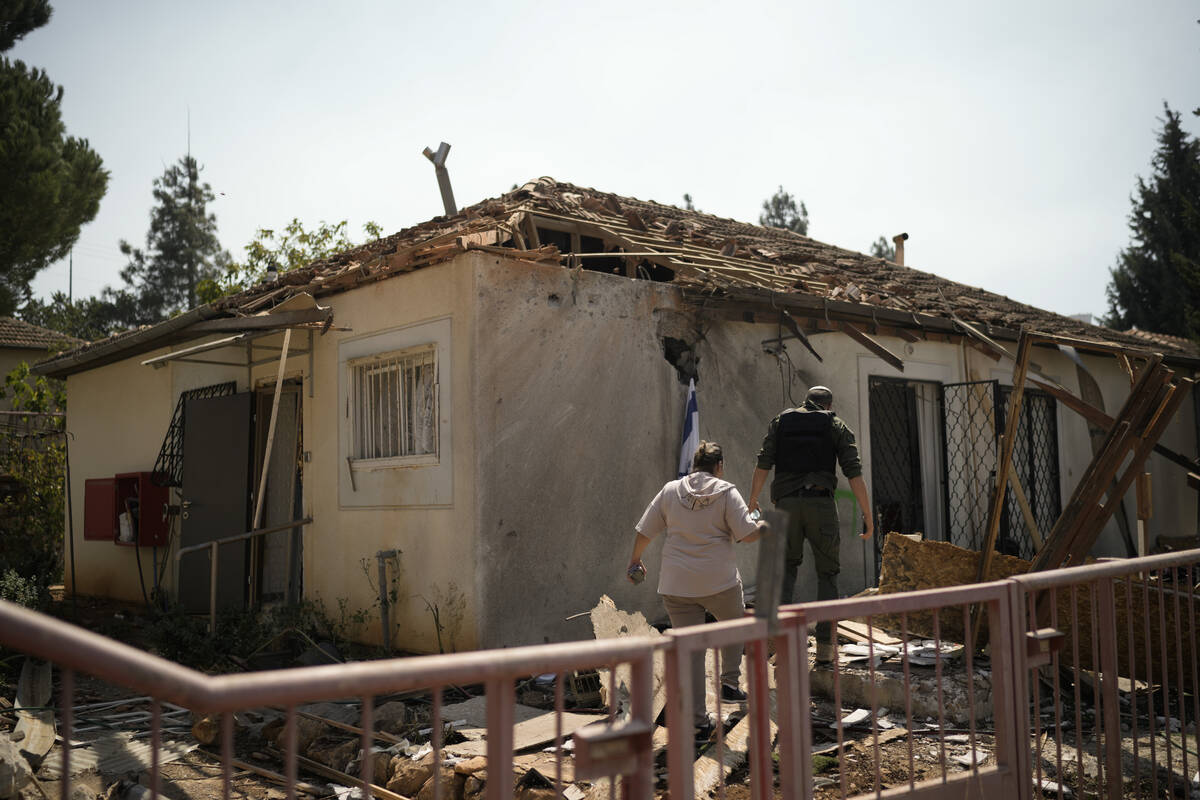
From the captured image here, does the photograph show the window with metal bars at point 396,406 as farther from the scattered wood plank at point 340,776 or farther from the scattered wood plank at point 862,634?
the scattered wood plank at point 862,634

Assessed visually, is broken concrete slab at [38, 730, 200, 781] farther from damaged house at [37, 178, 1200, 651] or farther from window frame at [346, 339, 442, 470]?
window frame at [346, 339, 442, 470]

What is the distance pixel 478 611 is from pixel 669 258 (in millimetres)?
3244

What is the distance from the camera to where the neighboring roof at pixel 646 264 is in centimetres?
773

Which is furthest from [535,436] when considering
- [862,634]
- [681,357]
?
[862,634]

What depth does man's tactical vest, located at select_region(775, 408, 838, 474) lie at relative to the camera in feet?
21.0

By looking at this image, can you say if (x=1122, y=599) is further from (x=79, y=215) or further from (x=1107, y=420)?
(x=79, y=215)

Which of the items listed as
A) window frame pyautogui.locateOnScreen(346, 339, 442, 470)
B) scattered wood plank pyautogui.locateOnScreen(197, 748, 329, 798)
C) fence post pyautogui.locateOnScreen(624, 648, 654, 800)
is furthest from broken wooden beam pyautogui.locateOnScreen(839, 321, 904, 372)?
fence post pyautogui.locateOnScreen(624, 648, 654, 800)

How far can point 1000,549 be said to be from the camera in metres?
9.90

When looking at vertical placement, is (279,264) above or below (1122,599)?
above

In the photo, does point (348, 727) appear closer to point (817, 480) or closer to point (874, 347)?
point (817, 480)

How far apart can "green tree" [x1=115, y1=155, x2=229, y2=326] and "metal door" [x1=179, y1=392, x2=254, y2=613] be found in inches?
1386

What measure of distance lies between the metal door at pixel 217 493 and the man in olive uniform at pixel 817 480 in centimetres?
540

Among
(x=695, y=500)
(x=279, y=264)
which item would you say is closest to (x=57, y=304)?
(x=279, y=264)

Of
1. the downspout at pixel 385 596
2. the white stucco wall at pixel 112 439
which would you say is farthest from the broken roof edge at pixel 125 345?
the downspout at pixel 385 596
